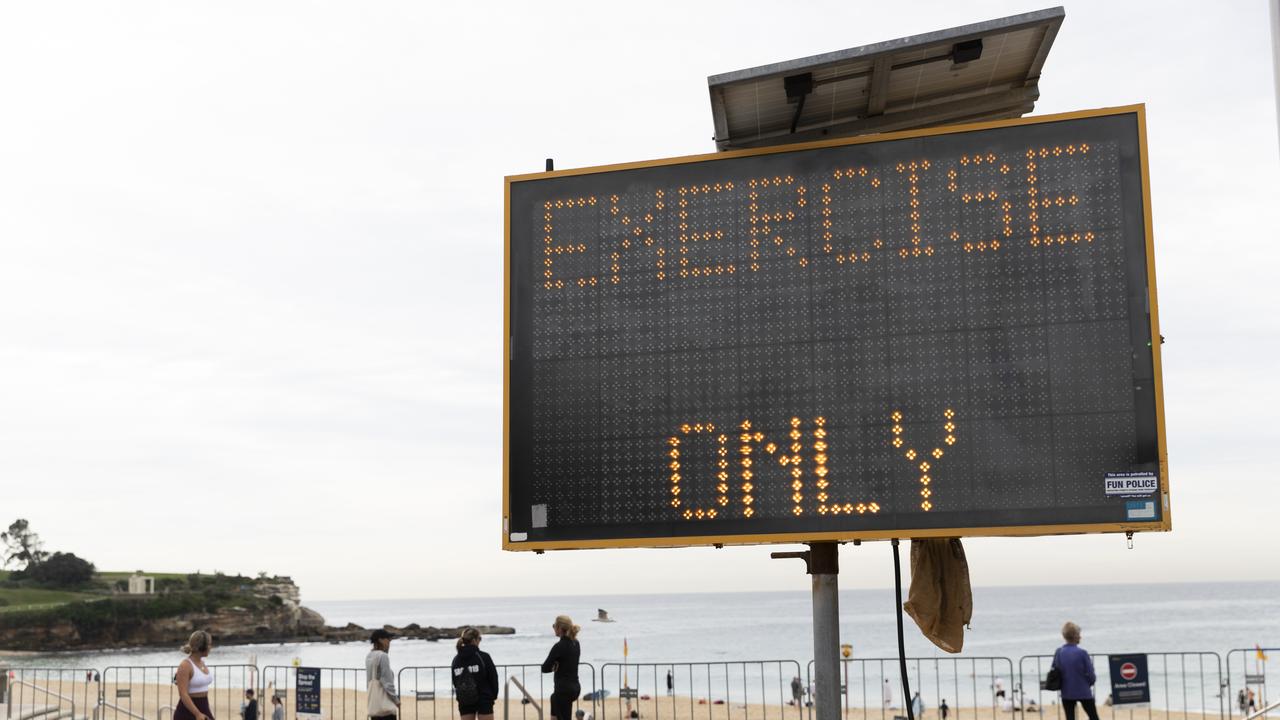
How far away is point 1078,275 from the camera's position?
7723 millimetres

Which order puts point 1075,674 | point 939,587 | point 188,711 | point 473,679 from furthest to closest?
point 1075,674
point 473,679
point 188,711
point 939,587

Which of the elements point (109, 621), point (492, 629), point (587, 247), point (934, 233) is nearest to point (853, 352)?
point (934, 233)

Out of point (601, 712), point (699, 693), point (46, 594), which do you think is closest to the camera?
point (601, 712)

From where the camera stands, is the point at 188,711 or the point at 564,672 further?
the point at 564,672

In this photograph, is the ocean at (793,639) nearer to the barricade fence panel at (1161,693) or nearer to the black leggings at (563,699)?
the barricade fence panel at (1161,693)

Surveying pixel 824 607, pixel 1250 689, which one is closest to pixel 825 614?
pixel 824 607

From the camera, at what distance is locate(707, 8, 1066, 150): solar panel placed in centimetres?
839

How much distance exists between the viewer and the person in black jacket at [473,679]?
11.1m

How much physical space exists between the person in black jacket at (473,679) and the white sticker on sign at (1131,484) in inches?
238

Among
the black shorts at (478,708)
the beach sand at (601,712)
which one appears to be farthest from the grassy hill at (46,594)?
the black shorts at (478,708)

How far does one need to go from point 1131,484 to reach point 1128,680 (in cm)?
829

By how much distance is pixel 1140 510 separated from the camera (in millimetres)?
7348

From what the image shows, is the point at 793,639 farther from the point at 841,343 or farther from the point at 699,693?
the point at 841,343

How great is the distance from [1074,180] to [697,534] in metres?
3.49
